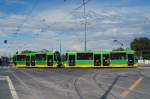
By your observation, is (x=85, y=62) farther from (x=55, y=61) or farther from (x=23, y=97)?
(x=23, y=97)

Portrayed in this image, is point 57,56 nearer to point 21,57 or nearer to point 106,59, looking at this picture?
point 21,57

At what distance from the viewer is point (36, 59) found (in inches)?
3130

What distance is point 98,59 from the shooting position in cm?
7262

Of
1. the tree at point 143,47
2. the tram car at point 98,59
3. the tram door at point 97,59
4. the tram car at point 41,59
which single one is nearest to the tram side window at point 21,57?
the tram car at point 41,59

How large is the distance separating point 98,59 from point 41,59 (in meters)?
11.7

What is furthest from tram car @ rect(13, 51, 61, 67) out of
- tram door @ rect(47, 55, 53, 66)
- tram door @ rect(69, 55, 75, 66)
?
tram door @ rect(69, 55, 75, 66)

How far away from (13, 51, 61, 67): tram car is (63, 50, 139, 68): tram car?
184 inches

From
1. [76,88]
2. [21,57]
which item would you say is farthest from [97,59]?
[76,88]

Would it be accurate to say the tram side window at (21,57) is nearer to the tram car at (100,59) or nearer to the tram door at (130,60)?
the tram car at (100,59)

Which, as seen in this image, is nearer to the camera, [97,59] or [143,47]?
[97,59]

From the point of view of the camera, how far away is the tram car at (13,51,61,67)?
77750mm

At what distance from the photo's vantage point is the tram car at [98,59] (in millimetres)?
71438

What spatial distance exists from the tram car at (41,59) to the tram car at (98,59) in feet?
15.3

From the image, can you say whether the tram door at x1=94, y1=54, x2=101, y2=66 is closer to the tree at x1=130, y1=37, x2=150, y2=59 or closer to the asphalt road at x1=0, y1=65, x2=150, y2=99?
the asphalt road at x1=0, y1=65, x2=150, y2=99
